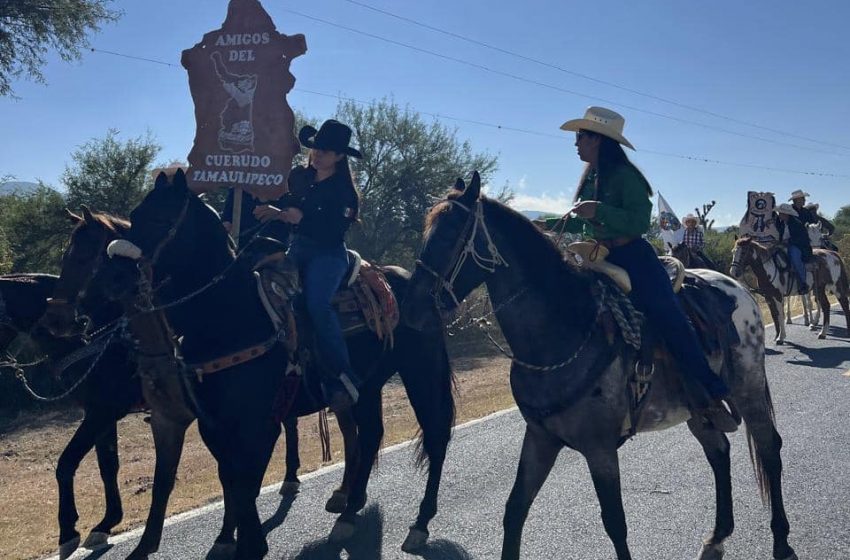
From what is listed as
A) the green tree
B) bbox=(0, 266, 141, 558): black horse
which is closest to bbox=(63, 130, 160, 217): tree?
the green tree

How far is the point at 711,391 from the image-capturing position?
453 cm

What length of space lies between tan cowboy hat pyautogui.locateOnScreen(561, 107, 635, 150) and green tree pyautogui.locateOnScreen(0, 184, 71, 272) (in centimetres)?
1616

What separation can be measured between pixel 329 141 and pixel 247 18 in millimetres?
1793

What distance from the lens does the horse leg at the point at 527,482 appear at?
4.34 m

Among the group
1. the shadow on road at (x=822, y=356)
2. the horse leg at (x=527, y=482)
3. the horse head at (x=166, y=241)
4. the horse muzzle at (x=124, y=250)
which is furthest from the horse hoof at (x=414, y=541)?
A: the shadow on road at (x=822, y=356)

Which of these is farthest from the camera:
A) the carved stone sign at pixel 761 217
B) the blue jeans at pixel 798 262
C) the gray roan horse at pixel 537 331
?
the carved stone sign at pixel 761 217

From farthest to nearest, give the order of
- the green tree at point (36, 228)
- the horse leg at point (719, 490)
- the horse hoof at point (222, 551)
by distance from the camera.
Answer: the green tree at point (36, 228) < the horse hoof at point (222, 551) < the horse leg at point (719, 490)

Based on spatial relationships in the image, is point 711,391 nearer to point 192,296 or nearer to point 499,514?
point 499,514

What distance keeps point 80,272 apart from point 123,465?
16.6 feet

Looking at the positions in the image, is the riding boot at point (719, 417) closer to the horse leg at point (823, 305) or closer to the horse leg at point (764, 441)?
the horse leg at point (764, 441)

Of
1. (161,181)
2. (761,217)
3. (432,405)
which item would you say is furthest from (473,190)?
(761,217)

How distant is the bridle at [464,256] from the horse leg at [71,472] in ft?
11.1

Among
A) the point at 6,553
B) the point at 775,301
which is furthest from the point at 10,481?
the point at 775,301

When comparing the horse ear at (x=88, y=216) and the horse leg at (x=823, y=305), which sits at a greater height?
the horse ear at (x=88, y=216)
